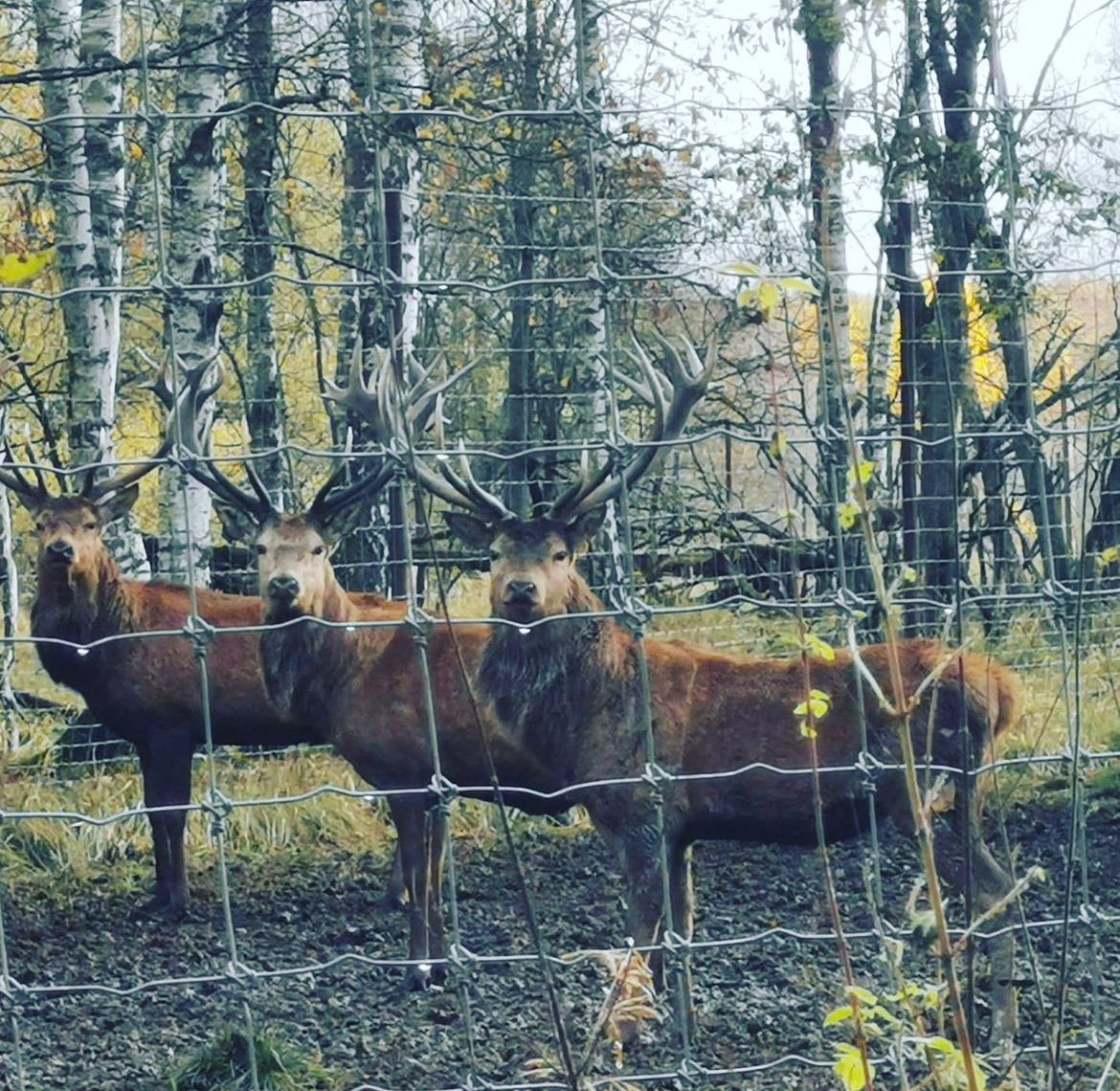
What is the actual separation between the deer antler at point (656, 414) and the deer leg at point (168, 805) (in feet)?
7.91

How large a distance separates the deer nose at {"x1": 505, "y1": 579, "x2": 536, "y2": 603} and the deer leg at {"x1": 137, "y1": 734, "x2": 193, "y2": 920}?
90.2 inches

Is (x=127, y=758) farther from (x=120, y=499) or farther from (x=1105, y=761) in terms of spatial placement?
(x=1105, y=761)

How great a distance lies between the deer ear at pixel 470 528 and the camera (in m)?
5.84

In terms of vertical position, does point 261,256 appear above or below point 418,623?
above

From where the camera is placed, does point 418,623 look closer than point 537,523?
Yes

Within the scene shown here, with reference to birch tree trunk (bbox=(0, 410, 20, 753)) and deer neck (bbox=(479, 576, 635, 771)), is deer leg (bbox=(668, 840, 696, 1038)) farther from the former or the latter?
birch tree trunk (bbox=(0, 410, 20, 753))

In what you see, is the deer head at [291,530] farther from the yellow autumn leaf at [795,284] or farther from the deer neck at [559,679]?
the yellow autumn leaf at [795,284]

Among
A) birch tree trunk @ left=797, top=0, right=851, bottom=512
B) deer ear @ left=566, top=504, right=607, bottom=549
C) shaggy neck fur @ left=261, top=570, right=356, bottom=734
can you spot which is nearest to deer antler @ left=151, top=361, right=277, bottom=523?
shaggy neck fur @ left=261, top=570, right=356, bottom=734

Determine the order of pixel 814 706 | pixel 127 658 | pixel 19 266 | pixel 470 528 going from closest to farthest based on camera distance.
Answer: pixel 19 266 < pixel 814 706 < pixel 470 528 < pixel 127 658

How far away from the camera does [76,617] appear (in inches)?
307

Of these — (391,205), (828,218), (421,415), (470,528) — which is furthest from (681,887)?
(391,205)

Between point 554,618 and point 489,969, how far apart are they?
2.64 meters

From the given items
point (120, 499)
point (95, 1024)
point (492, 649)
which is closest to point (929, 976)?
point (492, 649)

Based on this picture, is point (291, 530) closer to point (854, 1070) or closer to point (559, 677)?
point (559, 677)
